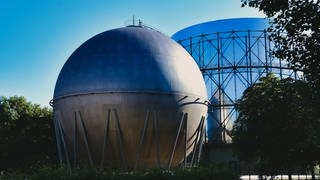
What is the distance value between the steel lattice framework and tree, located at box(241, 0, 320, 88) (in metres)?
46.6

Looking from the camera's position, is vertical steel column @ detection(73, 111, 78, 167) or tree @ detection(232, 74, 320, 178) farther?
tree @ detection(232, 74, 320, 178)

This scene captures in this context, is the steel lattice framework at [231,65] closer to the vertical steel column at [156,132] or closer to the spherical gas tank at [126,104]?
the spherical gas tank at [126,104]

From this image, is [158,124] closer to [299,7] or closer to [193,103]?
[193,103]

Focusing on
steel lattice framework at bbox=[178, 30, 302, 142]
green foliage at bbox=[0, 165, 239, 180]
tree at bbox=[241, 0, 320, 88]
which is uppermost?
steel lattice framework at bbox=[178, 30, 302, 142]

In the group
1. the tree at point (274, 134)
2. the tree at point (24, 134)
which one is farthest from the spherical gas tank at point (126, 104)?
the tree at point (24, 134)

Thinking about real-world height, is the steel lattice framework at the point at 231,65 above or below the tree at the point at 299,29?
above

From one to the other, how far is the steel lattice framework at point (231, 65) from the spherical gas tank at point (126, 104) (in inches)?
1467

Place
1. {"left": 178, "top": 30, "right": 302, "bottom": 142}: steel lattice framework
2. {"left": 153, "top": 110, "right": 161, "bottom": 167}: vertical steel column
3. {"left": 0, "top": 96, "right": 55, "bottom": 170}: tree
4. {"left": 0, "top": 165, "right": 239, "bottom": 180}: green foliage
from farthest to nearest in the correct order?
{"left": 178, "top": 30, "right": 302, "bottom": 142}: steel lattice framework
{"left": 0, "top": 96, "right": 55, "bottom": 170}: tree
{"left": 153, "top": 110, "right": 161, "bottom": 167}: vertical steel column
{"left": 0, "top": 165, "right": 239, "bottom": 180}: green foliage

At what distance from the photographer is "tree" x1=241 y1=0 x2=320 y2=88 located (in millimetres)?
16922

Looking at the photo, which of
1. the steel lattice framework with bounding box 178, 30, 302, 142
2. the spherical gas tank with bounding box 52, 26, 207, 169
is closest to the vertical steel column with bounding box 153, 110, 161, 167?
the spherical gas tank with bounding box 52, 26, 207, 169

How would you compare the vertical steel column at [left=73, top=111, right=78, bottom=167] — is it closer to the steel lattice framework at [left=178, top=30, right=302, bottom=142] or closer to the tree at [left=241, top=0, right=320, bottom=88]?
the tree at [left=241, top=0, right=320, bottom=88]

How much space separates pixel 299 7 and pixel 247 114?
777 inches

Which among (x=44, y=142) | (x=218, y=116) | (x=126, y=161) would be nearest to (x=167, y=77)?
(x=126, y=161)

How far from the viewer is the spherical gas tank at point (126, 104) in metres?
26.2
